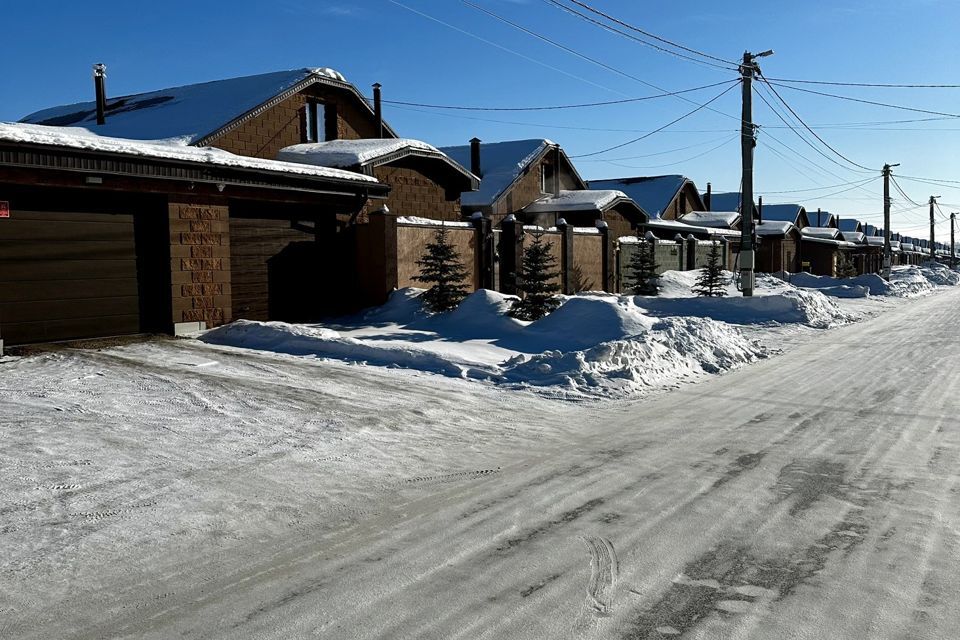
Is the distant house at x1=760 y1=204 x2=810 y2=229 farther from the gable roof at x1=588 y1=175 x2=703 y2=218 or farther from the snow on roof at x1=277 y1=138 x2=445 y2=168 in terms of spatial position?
the snow on roof at x1=277 y1=138 x2=445 y2=168

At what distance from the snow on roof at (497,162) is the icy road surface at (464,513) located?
84.4ft

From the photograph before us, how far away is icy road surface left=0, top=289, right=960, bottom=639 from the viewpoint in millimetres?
3500

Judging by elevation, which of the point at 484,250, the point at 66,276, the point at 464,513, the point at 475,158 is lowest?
the point at 464,513

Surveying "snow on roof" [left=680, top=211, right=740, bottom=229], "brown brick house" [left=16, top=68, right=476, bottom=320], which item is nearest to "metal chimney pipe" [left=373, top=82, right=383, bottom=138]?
"brown brick house" [left=16, top=68, right=476, bottom=320]

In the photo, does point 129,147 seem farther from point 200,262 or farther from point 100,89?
point 100,89

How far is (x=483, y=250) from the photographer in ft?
65.6

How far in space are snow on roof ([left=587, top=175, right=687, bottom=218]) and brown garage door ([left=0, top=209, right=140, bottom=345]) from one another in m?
36.2

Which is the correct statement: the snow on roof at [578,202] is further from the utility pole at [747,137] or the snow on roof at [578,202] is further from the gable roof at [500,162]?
the utility pole at [747,137]

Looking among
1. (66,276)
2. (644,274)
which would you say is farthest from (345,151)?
(644,274)

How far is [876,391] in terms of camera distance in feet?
30.8

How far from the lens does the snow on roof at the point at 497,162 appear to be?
114ft

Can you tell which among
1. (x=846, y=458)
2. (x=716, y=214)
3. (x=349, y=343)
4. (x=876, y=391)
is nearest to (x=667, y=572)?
(x=846, y=458)

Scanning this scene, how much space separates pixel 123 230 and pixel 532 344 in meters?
7.27

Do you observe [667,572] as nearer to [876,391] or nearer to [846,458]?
[846,458]
